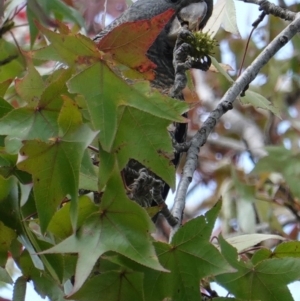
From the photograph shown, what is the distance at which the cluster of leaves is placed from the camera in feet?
3.10

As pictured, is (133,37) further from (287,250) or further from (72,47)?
(287,250)

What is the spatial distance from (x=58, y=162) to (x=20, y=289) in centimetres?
25

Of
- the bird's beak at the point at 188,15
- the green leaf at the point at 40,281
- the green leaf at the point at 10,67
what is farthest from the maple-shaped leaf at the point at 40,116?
the bird's beak at the point at 188,15

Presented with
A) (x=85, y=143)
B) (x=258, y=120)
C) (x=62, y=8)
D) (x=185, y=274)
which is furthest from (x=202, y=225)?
(x=258, y=120)

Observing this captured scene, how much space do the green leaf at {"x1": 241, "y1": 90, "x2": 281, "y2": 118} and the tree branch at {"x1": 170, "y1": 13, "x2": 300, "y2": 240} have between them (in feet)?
0.15

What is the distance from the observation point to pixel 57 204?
0.99 m

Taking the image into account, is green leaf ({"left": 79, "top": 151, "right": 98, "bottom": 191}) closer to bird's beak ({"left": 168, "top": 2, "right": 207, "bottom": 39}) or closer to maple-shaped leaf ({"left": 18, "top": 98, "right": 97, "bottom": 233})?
maple-shaped leaf ({"left": 18, "top": 98, "right": 97, "bottom": 233})

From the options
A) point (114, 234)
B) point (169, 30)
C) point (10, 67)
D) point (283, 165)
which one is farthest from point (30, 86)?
point (283, 165)

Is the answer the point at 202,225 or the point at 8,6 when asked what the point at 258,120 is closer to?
the point at 8,6

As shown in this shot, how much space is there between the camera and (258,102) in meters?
1.44

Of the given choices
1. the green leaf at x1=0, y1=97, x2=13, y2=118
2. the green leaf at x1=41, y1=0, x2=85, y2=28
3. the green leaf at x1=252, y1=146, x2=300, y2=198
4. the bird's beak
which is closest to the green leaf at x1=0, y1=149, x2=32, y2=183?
the green leaf at x1=0, y1=97, x2=13, y2=118

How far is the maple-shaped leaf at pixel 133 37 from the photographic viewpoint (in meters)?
1.00

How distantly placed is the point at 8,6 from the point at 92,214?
2.21ft

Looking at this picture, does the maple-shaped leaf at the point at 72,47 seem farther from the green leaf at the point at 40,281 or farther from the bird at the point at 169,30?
the bird at the point at 169,30
